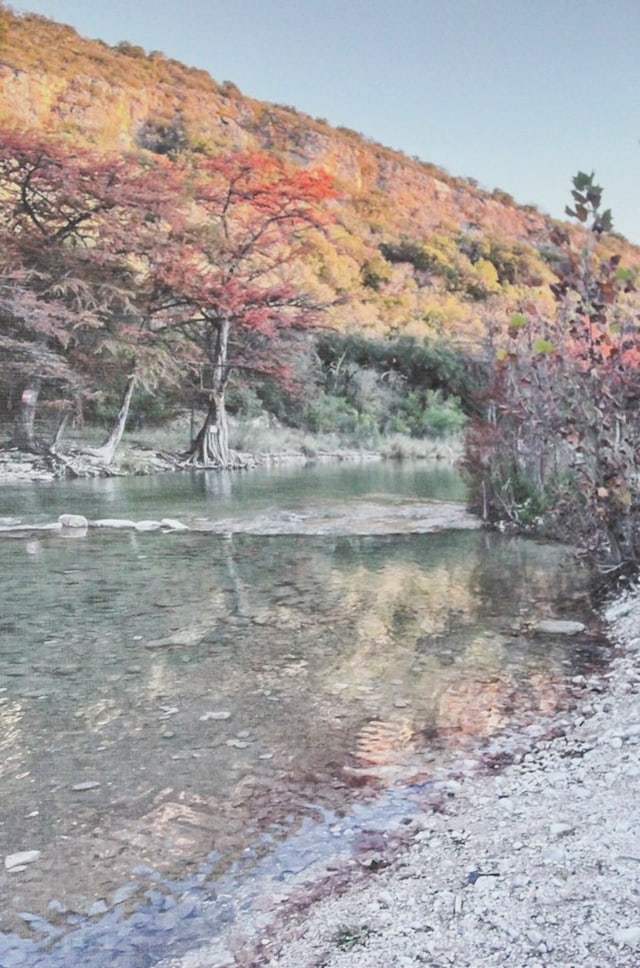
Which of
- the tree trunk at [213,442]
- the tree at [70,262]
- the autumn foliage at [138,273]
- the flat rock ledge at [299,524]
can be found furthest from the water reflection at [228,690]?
the tree trunk at [213,442]

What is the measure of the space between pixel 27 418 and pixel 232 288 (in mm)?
5695

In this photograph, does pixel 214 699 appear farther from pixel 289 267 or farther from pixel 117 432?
pixel 289 267

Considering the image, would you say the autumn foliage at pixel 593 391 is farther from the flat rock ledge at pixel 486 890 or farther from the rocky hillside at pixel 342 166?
the rocky hillside at pixel 342 166

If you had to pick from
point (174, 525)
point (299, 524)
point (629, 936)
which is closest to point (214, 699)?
point (629, 936)

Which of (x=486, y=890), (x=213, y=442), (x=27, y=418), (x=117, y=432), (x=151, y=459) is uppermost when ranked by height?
(x=27, y=418)

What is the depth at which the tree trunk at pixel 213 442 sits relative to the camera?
1809 centimetres

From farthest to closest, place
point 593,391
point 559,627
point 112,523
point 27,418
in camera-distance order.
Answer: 1. point 27,418
2. point 112,523
3. point 593,391
4. point 559,627

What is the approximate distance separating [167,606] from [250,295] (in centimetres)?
1476

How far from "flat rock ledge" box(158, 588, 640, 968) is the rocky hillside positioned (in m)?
19.4

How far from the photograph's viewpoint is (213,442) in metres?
18.4

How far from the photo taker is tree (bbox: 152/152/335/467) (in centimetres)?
1803

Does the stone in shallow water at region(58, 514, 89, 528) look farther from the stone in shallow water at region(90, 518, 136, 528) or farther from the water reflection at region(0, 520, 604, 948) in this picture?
the water reflection at region(0, 520, 604, 948)

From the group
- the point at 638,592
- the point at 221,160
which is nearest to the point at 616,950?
the point at 638,592

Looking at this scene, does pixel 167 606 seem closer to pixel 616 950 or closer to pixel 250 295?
pixel 616 950
